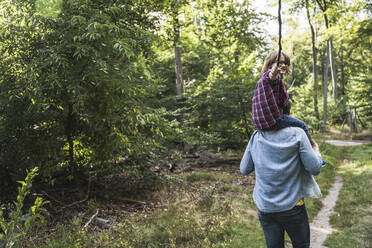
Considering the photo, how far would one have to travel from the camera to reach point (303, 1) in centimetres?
2141

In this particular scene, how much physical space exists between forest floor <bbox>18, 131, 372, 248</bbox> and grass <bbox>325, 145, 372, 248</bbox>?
0.05 metres

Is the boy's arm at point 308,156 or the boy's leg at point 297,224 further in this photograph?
the boy's leg at point 297,224

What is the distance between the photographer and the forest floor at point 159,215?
14.3ft

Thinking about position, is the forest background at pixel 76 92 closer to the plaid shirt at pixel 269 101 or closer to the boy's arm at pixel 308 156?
the plaid shirt at pixel 269 101

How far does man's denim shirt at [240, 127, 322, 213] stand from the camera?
2.00 meters

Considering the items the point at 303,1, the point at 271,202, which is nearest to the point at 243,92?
the point at 271,202

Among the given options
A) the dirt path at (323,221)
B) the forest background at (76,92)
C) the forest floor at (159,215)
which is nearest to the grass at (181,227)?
the forest floor at (159,215)

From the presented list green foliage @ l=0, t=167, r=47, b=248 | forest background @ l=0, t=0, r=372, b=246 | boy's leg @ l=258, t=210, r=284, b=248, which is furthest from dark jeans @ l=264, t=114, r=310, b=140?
forest background @ l=0, t=0, r=372, b=246

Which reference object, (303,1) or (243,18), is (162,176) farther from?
(303,1)

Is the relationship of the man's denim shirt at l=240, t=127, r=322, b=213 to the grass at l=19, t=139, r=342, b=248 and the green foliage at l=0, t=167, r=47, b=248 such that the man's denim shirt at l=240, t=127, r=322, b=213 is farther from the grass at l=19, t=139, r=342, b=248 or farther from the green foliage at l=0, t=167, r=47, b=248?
the grass at l=19, t=139, r=342, b=248

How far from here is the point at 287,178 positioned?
6.82 ft

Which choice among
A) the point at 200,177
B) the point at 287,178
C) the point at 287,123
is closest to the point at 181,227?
the point at 287,178

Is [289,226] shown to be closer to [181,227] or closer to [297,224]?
[297,224]

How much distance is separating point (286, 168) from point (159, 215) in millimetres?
3616
